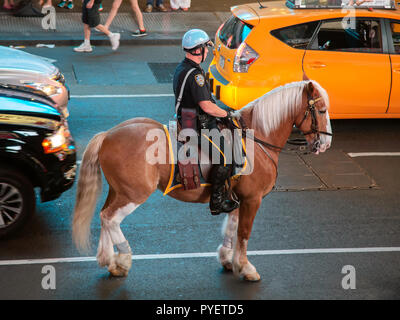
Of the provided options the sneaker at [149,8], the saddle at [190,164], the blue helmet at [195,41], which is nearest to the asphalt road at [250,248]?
the saddle at [190,164]

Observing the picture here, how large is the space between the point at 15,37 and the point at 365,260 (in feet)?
38.6

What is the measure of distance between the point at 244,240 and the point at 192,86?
1.60 meters

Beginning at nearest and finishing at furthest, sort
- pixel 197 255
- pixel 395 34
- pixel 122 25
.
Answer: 1. pixel 197 255
2. pixel 395 34
3. pixel 122 25

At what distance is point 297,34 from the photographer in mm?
10547

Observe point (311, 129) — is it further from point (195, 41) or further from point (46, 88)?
point (46, 88)

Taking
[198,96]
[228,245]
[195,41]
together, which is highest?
[195,41]

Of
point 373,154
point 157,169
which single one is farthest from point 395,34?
point 157,169

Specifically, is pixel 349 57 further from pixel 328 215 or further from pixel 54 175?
pixel 54 175

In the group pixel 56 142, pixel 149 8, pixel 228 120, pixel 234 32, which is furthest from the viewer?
pixel 149 8

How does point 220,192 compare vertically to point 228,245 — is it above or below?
above

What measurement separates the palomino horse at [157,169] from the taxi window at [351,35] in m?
4.55

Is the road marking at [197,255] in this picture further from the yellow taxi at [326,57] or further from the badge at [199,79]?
the yellow taxi at [326,57]

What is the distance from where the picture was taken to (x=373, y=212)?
8094 mm
